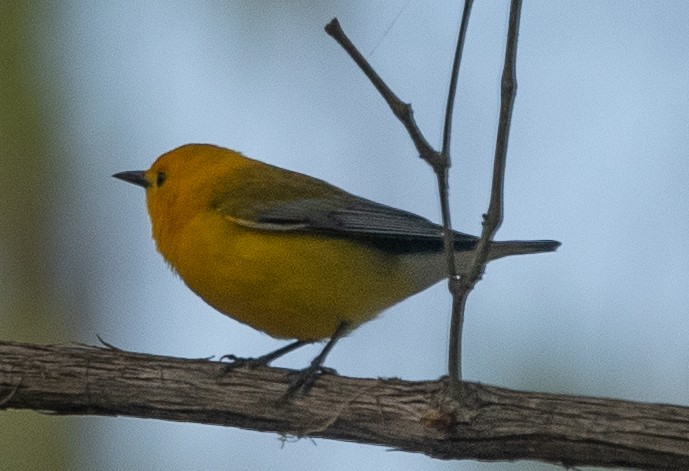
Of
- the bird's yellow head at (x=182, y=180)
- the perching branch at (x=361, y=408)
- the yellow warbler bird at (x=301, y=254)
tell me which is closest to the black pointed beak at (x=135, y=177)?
the bird's yellow head at (x=182, y=180)

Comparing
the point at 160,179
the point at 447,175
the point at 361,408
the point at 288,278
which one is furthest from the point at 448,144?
the point at 160,179

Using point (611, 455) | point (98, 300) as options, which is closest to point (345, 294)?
point (611, 455)

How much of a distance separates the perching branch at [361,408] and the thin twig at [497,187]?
68cm

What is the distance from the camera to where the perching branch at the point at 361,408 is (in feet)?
16.2

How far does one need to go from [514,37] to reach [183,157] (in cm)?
359

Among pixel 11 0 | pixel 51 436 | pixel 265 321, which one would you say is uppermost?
pixel 11 0

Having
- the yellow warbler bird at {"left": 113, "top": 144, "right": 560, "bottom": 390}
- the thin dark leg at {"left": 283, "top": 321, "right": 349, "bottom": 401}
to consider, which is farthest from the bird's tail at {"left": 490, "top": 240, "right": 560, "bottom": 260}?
the thin dark leg at {"left": 283, "top": 321, "right": 349, "bottom": 401}

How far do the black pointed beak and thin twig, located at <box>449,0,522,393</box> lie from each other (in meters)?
3.44

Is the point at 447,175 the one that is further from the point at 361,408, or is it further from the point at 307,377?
the point at 307,377

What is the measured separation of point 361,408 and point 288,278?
3.05 ft

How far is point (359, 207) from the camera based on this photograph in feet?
21.6

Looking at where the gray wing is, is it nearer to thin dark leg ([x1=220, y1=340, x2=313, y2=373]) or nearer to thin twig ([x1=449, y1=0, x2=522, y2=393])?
thin dark leg ([x1=220, y1=340, x2=313, y2=373])

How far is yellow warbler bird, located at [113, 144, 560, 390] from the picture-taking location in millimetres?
5918

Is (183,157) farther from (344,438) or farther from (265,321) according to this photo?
(344,438)
